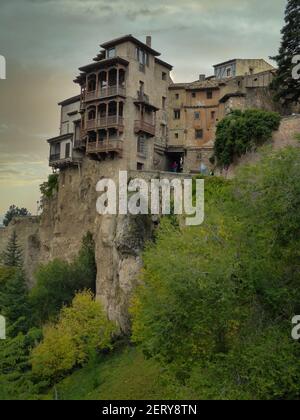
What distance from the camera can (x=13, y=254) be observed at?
197 feet

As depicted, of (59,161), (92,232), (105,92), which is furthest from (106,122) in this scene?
(92,232)

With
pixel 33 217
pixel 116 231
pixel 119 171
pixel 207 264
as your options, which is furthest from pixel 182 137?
pixel 207 264

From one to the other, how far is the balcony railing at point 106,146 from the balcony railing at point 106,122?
131cm

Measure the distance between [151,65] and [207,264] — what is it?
3350cm

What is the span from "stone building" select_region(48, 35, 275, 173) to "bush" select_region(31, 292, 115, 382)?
1289 centimetres

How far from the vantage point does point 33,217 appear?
61031 mm

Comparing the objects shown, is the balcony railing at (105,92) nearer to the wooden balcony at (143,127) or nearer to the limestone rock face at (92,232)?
the wooden balcony at (143,127)

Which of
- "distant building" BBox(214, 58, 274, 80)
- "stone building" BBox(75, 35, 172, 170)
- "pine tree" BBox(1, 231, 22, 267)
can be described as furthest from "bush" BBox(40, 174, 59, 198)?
"distant building" BBox(214, 58, 274, 80)

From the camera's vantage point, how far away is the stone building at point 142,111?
1794 inches

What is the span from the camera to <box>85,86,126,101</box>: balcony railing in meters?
45.4

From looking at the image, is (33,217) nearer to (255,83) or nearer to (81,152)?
(81,152)

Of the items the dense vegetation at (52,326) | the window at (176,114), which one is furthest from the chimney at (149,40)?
the dense vegetation at (52,326)

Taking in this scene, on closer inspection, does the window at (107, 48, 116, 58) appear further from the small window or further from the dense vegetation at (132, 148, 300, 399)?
the dense vegetation at (132, 148, 300, 399)

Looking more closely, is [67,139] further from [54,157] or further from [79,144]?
[79,144]
